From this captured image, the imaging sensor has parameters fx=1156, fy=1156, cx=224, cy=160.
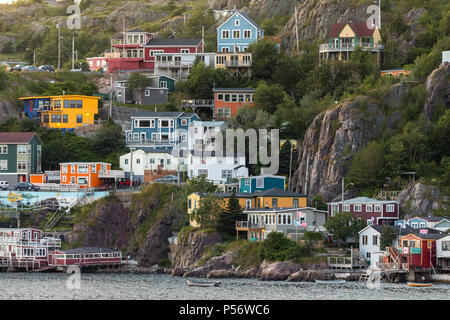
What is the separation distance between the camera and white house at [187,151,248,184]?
117 m

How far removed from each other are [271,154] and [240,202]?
41.6ft

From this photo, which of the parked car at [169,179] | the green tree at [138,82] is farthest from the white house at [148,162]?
the green tree at [138,82]

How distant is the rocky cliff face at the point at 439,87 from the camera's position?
376ft

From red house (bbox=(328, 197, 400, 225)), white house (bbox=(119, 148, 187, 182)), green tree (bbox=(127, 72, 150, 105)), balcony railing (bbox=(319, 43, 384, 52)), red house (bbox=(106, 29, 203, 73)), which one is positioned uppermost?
red house (bbox=(106, 29, 203, 73))

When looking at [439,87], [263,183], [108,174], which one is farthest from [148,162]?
[439,87]

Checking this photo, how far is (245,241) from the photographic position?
10031 centimetres

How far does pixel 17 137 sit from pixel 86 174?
1017 centimetres

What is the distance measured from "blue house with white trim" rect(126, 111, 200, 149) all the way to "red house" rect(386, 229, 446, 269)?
40.4 metres

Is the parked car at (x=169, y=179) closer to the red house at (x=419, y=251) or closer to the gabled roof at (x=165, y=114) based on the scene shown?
the gabled roof at (x=165, y=114)

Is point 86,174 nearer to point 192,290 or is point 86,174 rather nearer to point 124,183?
point 124,183

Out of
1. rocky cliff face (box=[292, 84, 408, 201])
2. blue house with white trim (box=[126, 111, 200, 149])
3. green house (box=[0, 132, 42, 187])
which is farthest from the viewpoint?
blue house with white trim (box=[126, 111, 200, 149])

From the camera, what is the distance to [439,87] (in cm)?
11506

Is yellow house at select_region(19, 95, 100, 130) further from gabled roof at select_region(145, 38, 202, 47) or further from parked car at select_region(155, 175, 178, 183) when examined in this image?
parked car at select_region(155, 175, 178, 183)

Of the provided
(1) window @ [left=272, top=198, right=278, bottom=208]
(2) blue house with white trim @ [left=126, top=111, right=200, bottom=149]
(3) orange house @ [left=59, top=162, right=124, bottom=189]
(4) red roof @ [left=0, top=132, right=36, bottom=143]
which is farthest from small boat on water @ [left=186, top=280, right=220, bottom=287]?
(4) red roof @ [left=0, top=132, right=36, bottom=143]
